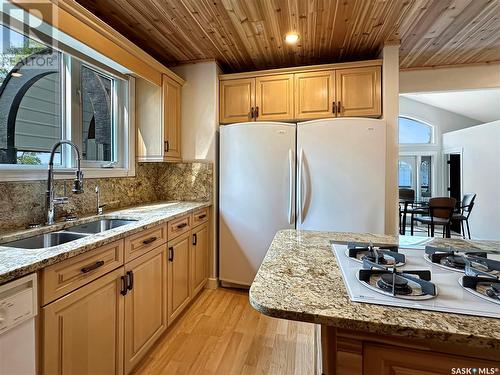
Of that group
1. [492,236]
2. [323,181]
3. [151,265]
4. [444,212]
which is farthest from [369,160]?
[492,236]

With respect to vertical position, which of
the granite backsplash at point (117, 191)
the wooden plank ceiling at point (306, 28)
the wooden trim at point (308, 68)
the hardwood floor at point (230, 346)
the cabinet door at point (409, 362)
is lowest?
the hardwood floor at point (230, 346)

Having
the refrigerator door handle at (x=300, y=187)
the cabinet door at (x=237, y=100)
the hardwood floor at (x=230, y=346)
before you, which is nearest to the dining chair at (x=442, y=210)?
the refrigerator door handle at (x=300, y=187)

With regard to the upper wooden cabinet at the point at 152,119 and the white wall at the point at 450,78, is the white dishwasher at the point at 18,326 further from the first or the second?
the white wall at the point at 450,78

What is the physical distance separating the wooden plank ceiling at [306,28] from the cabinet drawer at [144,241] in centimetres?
162

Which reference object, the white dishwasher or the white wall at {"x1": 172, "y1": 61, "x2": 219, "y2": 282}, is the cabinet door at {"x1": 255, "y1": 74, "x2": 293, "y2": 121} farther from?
the white dishwasher

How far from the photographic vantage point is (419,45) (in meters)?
2.59

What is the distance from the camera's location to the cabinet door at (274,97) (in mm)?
2744

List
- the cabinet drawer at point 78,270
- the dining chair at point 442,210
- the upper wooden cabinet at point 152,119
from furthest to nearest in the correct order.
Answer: the dining chair at point 442,210 < the upper wooden cabinet at point 152,119 < the cabinet drawer at point 78,270

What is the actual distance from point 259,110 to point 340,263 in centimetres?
214

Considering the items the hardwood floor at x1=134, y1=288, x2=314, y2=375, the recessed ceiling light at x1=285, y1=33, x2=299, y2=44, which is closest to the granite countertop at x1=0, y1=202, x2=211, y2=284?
the hardwood floor at x1=134, y1=288, x2=314, y2=375

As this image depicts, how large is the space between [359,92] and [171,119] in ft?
6.17

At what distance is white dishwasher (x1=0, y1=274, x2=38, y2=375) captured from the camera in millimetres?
874

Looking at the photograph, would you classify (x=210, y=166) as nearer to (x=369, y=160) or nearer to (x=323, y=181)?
(x=323, y=181)

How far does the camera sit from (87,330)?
4.07 feet
